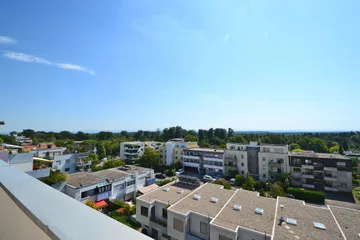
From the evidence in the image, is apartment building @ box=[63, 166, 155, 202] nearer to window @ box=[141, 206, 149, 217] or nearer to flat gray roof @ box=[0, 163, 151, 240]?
window @ box=[141, 206, 149, 217]

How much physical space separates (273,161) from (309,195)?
5063mm

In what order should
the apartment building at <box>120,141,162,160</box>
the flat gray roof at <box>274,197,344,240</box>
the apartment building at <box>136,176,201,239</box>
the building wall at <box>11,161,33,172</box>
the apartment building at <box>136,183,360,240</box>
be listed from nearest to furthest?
the flat gray roof at <box>274,197,344,240</box> < the apartment building at <box>136,183,360,240</box> < the building wall at <box>11,161,33,172</box> < the apartment building at <box>136,176,201,239</box> < the apartment building at <box>120,141,162,160</box>

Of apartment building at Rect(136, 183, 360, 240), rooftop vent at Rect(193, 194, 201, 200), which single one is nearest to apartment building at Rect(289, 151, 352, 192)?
apartment building at Rect(136, 183, 360, 240)

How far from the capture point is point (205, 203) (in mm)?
9102

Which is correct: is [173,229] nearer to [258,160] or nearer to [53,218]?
[53,218]

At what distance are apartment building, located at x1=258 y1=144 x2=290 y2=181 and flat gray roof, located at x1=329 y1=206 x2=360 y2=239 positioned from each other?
12.0 meters

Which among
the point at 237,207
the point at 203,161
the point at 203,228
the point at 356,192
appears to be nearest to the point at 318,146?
the point at 356,192

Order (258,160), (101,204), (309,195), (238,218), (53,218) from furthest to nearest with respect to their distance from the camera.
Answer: (258,160) < (309,195) < (101,204) < (238,218) < (53,218)

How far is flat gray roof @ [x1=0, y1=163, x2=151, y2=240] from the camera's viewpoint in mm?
656

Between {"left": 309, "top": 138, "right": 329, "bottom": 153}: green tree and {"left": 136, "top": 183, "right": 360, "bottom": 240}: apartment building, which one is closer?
{"left": 136, "top": 183, "right": 360, "bottom": 240}: apartment building

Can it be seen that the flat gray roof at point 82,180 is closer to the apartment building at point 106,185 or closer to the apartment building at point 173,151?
the apartment building at point 106,185

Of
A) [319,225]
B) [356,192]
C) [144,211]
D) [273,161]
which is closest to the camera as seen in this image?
[319,225]

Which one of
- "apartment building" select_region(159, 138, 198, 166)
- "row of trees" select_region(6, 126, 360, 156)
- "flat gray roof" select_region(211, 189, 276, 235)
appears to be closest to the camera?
"flat gray roof" select_region(211, 189, 276, 235)

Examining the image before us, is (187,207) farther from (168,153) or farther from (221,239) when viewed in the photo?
(168,153)
